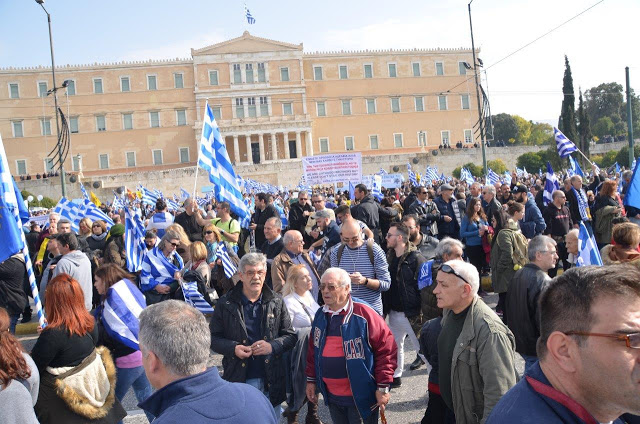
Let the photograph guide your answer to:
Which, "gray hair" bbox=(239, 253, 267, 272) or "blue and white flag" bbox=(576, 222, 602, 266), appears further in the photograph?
"blue and white flag" bbox=(576, 222, 602, 266)

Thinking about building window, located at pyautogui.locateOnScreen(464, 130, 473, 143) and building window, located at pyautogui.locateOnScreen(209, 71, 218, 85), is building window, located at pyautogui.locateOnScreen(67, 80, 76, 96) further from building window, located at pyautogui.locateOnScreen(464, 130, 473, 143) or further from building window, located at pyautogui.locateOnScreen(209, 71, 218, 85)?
building window, located at pyautogui.locateOnScreen(464, 130, 473, 143)

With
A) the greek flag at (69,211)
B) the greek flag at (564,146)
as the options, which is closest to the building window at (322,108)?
the greek flag at (564,146)

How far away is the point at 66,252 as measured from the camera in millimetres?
6082

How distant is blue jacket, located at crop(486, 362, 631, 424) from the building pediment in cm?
6165

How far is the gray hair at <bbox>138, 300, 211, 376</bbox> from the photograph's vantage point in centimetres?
221

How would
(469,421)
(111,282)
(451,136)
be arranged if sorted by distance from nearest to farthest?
(469,421) → (111,282) → (451,136)

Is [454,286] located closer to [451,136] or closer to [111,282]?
[111,282]

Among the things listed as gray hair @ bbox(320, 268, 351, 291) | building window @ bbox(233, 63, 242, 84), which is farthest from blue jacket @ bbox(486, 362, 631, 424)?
building window @ bbox(233, 63, 242, 84)

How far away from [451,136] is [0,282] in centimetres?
6213

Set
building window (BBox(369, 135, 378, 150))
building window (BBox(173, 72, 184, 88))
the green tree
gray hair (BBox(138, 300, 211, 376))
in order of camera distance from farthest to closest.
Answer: building window (BBox(369, 135, 378, 150))
building window (BBox(173, 72, 184, 88))
the green tree
gray hair (BBox(138, 300, 211, 376))

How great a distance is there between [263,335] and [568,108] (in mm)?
45844

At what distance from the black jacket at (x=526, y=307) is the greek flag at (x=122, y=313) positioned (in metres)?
2.55

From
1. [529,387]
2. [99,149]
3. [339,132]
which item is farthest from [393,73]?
[529,387]

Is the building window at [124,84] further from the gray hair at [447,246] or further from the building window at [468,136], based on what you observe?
the gray hair at [447,246]
